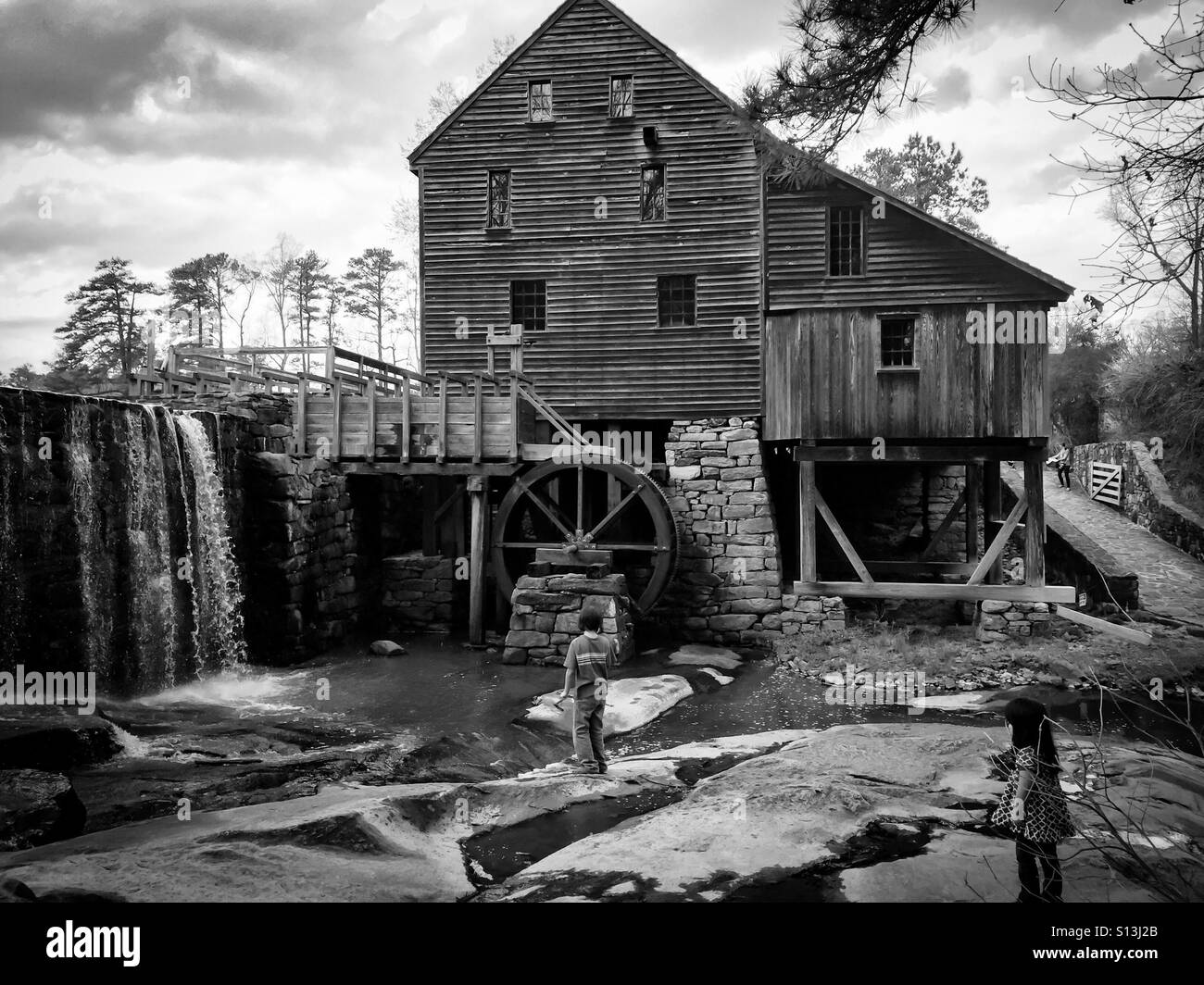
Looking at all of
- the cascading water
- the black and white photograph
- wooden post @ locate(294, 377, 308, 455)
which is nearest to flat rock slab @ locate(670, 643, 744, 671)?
the black and white photograph

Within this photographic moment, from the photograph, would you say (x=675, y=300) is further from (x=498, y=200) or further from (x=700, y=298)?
(x=498, y=200)

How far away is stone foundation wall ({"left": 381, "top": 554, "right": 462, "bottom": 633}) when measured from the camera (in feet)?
48.6

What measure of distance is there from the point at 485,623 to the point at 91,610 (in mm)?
6521

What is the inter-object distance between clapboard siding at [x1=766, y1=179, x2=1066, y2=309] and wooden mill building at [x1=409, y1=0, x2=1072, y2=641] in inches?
1.4

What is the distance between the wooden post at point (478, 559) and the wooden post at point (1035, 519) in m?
8.96

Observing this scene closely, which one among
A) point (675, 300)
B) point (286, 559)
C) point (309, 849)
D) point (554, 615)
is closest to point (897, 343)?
point (675, 300)

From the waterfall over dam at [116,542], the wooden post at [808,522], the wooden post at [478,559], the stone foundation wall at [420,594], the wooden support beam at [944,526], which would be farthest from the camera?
the wooden support beam at [944,526]

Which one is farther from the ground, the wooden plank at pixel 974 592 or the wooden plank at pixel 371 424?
the wooden plank at pixel 371 424

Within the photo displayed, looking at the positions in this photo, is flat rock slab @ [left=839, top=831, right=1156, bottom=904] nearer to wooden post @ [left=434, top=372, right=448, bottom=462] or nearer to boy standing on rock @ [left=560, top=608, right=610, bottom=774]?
boy standing on rock @ [left=560, top=608, right=610, bottom=774]

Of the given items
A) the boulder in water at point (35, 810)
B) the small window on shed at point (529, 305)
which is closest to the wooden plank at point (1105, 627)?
the small window on shed at point (529, 305)

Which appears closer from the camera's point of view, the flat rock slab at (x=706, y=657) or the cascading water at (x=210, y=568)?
the cascading water at (x=210, y=568)

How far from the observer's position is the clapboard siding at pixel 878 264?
1383 centimetres

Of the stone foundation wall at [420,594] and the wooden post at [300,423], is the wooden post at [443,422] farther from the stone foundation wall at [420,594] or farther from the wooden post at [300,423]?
the stone foundation wall at [420,594]

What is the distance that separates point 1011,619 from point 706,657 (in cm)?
499
